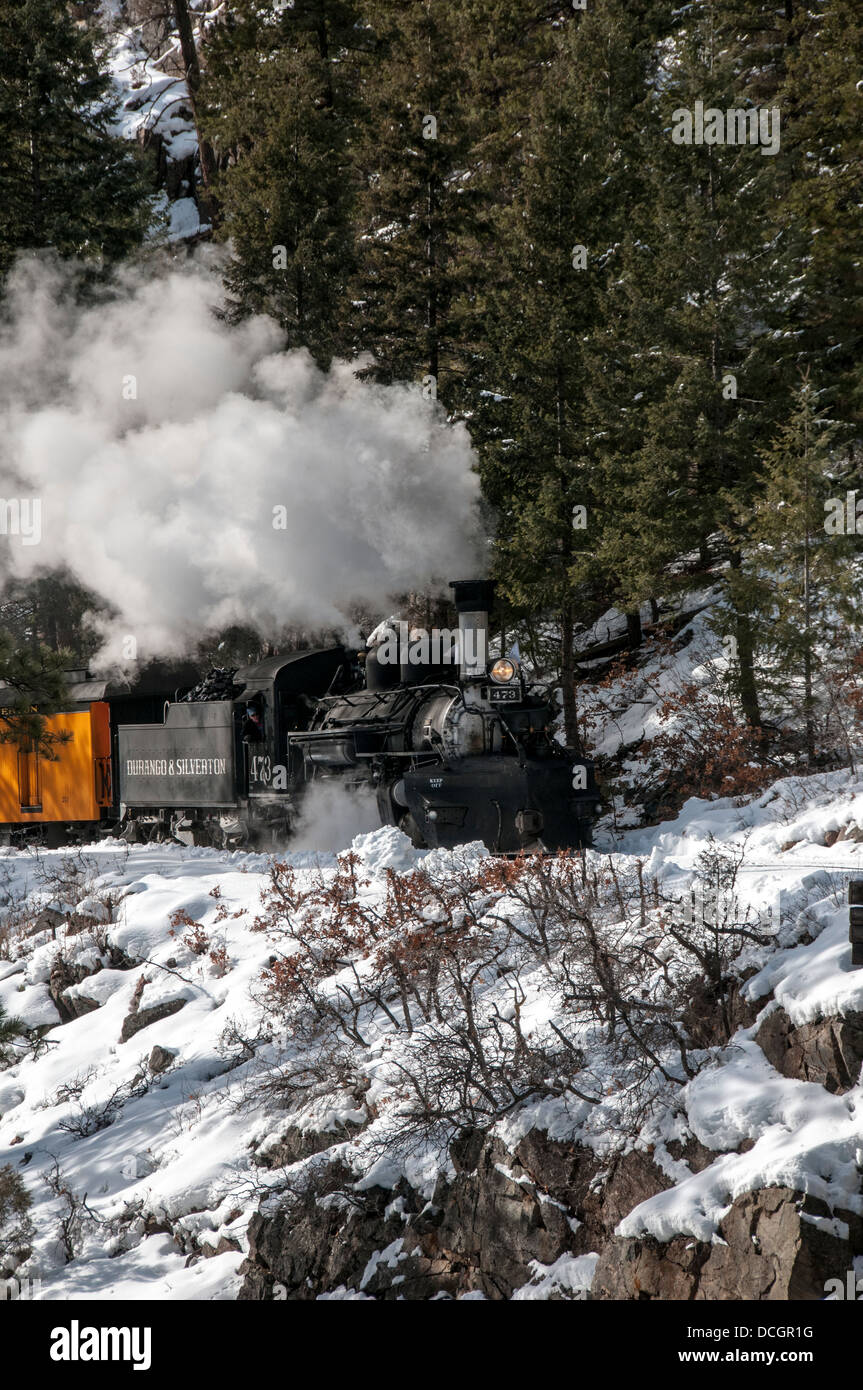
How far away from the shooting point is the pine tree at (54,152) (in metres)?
23.0

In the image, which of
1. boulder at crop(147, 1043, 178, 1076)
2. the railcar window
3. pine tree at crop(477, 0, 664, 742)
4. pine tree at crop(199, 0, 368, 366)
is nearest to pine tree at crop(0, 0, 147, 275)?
pine tree at crop(199, 0, 368, 366)

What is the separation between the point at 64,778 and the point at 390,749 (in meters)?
8.21

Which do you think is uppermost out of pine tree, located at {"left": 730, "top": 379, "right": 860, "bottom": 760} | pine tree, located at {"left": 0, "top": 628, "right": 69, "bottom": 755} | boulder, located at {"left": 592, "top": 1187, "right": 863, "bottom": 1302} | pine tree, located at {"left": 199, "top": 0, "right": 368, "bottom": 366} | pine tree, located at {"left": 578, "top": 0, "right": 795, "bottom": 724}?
pine tree, located at {"left": 199, "top": 0, "right": 368, "bottom": 366}

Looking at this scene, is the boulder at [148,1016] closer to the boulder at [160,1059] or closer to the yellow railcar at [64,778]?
the boulder at [160,1059]

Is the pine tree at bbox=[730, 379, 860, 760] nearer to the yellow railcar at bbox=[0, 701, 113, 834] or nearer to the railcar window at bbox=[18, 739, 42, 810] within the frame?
the yellow railcar at bbox=[0, 701, 113, 834]

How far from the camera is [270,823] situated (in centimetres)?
1399

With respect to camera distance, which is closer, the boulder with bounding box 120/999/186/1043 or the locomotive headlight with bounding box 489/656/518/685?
the boulder with bounding box 120/999/186/1043

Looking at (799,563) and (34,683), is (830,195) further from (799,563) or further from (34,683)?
(34,683)

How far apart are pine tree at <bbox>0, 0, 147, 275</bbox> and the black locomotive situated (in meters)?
13.0

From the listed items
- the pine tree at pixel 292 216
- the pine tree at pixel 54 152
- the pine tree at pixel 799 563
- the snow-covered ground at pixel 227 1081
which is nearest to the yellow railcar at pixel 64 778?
the snow-covered ground at pixel 227 1081

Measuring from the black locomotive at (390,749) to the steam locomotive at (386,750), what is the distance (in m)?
0.02

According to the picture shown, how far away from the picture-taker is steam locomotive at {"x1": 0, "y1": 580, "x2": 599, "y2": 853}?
11.0 metres

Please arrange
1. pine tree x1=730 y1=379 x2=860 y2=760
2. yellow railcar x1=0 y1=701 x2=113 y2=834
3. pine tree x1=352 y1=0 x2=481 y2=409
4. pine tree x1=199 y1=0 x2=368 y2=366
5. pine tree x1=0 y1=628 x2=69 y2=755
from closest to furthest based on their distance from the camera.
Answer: pine tree x1=0 y1=628 x2=69 y2=755 → pine tree x1=730 y1=379 x2=860 y2=760 → yellow railcar x1=0 y1=701 x2=113 y2=834 → pine tree x1=352 y1=0 x2=481 y2=409 → pine tree x1=199 y1=0 x2=368 y2=366
